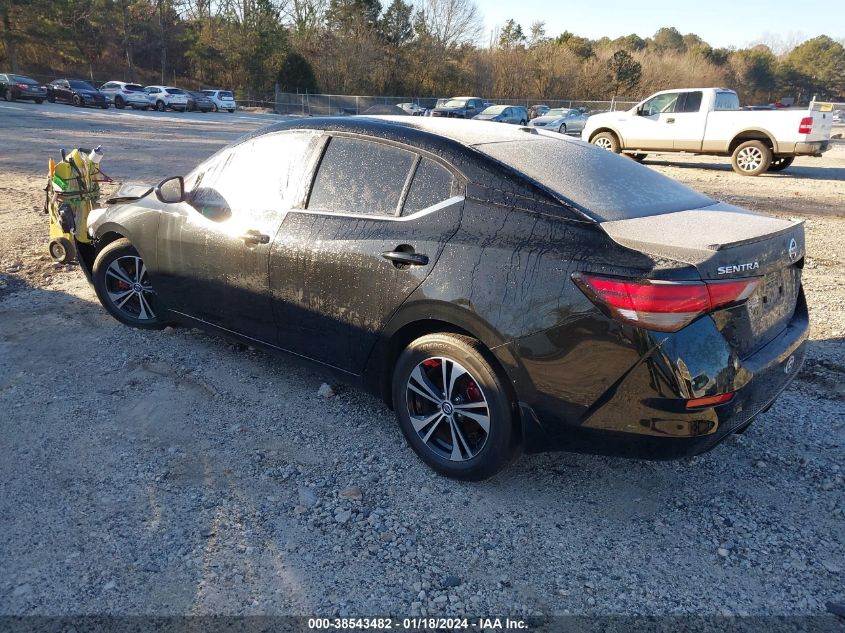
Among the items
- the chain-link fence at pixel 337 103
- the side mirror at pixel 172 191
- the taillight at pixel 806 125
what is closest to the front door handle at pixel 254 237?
the side mirror at pixel 172 191

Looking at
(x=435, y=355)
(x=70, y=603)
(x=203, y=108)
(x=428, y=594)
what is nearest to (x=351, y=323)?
(x=435, y=355)

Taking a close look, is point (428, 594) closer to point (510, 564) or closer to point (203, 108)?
point (510, 564)

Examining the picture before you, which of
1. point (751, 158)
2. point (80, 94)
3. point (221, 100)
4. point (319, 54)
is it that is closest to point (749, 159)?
point (751, 158)

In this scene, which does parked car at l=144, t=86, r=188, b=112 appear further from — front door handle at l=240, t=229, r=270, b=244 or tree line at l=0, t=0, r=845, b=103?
front door handle at l=240, t=229, r=270, b=244

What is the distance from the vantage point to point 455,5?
64.6 meters

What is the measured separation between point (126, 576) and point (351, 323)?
157 cm

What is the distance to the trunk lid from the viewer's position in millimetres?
2535

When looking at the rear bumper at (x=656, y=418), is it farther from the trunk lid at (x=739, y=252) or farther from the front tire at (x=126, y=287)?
the front tire at (x=126, y=287)

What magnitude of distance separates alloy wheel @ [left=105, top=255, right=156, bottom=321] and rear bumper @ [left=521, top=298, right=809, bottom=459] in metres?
3.41

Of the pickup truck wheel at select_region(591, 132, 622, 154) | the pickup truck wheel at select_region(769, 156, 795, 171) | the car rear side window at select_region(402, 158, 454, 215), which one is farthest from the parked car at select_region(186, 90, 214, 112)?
the car rear side window at select_region(402, 158, 454, 215)

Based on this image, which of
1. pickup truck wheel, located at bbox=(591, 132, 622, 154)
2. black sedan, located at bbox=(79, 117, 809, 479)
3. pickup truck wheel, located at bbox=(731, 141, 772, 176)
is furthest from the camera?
pickup truck wheel, located at bbox=(591, 132, 622, 154)

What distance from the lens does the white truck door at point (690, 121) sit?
15.7m

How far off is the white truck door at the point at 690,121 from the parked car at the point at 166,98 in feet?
113

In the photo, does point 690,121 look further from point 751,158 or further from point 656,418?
point 656,418
